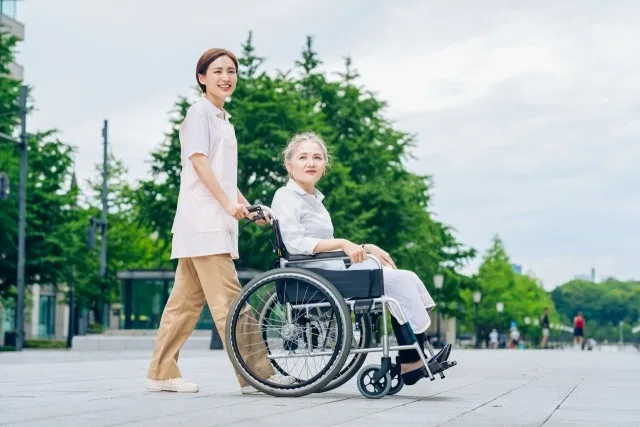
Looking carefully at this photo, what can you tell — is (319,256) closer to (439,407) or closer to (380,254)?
(380,254)

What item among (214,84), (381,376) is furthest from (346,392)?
(214,84)

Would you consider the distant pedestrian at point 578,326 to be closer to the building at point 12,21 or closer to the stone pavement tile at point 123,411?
the building at point 12,21

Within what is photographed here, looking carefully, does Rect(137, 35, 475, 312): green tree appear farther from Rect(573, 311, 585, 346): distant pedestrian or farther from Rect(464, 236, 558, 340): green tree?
Rect(464, 236, 558, 340): green tree

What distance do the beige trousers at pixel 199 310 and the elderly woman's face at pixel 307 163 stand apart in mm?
723

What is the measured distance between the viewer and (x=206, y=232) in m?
7.54

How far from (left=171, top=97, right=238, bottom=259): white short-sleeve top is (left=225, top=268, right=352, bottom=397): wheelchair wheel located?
47 cm

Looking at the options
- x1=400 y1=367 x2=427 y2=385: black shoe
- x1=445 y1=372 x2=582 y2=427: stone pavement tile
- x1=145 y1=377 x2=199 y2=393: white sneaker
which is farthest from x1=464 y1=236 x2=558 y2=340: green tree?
x1=400 y1=367 x2=427 y2=385: black shoe

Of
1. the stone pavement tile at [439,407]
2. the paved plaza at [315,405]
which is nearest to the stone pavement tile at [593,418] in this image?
the paved plaza at [315,405]

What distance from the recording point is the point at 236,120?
38.4 metres

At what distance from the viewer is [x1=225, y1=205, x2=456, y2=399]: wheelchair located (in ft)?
22.8

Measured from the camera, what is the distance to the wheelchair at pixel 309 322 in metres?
6.94

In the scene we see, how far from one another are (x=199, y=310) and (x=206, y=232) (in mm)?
656

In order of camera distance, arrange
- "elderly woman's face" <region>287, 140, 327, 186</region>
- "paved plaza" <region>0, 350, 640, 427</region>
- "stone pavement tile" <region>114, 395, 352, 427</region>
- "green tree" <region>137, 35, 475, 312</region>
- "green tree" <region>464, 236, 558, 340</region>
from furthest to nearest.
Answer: "green tree" <region>464, 236, 558, 340</region>
"green tree" <region>137, 35, 475, 312</region>
"elderly woman's face" <region>287, 140, 327, 186</region>
"paved plaza" <region>0, 350, 640, 427</region>
"stone pavement tile" <region>114, 395, 352, 427</region>

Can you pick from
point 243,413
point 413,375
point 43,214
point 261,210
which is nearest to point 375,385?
point 413,375
